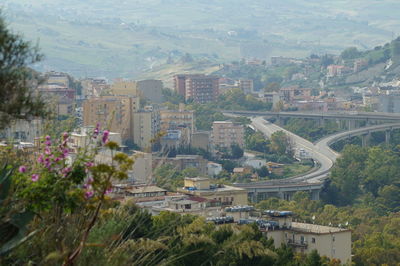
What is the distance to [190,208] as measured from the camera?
22.1 metres

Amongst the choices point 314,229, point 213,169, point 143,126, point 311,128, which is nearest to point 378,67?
point 311,128

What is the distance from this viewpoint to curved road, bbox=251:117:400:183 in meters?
42.2

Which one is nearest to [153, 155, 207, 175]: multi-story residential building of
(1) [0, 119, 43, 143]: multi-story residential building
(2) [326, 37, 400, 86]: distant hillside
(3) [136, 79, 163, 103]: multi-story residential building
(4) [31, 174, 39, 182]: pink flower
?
(3) [136, 79, 163, 103]: multi-story residential building

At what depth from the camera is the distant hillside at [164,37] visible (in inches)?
5059

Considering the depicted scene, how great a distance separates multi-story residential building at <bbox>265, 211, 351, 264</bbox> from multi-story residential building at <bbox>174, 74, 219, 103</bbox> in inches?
2035

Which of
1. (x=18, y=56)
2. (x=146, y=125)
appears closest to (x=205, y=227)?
(x=18, y=56)

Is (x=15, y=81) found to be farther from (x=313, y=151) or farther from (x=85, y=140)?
(x=313, y=151)

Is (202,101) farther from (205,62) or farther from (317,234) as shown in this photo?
(317,234)

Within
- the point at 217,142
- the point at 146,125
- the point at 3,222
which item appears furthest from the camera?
the point at 217,142

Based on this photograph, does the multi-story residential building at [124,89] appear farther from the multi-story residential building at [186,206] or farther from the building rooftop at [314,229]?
the building rooftop at [314,229]

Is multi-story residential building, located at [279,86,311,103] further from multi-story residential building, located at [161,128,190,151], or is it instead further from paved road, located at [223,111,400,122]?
multi-story residential building, located at [161,128,190,151]

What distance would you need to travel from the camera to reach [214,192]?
27.4 meters

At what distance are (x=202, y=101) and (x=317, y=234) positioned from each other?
53.0m

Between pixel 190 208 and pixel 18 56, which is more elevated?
pixel 18 56
